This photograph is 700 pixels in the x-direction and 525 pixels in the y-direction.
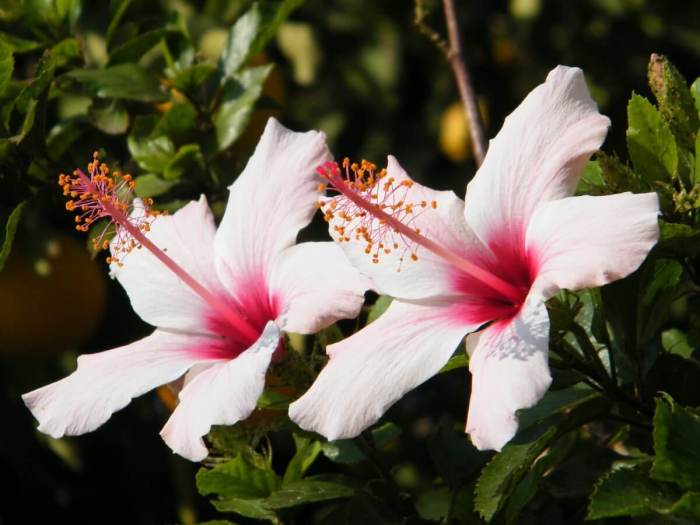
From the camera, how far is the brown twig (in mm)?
1730

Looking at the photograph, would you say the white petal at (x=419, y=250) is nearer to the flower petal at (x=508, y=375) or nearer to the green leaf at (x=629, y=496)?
the flower petal at (x=508, y=375)

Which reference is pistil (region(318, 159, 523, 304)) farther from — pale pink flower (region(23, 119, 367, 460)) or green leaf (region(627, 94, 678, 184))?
green leaf (region(627, 94, 678, 184))

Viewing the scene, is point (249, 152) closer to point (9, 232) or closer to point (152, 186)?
point (152, 186)

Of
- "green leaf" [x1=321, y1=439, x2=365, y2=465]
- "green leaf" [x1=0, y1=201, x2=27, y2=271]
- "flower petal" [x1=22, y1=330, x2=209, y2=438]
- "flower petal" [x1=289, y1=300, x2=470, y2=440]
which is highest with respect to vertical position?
"green leaf" [x1=0, y1=201, x2=27, y2=271]

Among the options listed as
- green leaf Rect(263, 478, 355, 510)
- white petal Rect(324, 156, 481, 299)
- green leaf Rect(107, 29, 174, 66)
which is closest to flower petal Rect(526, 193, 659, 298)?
white petal Rect(324, 156, 481, 299)

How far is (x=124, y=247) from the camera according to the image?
1395 millimetres

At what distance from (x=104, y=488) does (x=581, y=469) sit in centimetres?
134

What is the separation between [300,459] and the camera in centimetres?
143

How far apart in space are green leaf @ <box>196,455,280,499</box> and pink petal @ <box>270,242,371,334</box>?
0.19 m

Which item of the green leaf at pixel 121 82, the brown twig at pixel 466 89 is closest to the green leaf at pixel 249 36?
the green leaf at pixel 121 82

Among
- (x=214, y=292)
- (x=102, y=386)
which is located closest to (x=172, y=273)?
(x=214, y=292)

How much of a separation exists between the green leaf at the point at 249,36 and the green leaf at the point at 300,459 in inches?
23.2

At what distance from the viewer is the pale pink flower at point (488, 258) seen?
1.07 metres

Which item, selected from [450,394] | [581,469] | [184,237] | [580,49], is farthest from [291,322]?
[580,49]
